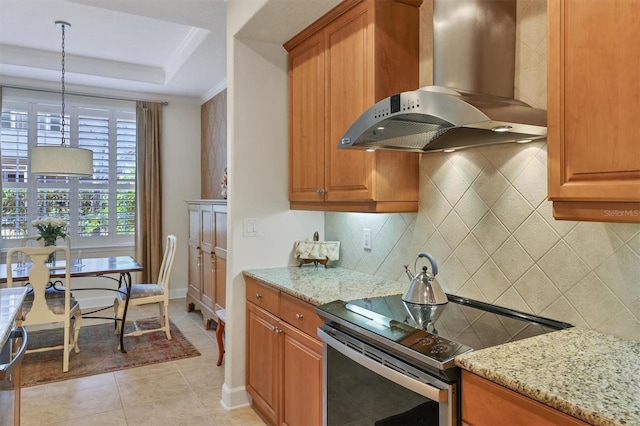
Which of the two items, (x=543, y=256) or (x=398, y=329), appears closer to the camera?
(x=398, y=329)

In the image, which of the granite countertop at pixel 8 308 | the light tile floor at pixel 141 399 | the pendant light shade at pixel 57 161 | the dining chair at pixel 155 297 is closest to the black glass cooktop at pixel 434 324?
the granite countertop at pixel 8 308

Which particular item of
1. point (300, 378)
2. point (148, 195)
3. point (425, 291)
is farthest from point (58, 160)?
point (425, 291)

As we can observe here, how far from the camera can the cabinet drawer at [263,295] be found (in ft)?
7.88

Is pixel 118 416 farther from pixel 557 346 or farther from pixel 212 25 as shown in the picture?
pixel 212 25

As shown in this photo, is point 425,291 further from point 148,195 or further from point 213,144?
point 148,195

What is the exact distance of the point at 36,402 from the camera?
2.85 meters

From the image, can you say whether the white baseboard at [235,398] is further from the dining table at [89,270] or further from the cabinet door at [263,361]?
the dining table at [89,270]

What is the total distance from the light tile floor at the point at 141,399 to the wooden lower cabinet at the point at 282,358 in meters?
0.30

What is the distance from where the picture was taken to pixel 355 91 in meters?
2.20

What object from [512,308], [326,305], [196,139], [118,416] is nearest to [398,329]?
[326,305]

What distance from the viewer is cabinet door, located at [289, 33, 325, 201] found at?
254 centimetres

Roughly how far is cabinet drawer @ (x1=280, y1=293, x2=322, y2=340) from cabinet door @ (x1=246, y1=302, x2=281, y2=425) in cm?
15

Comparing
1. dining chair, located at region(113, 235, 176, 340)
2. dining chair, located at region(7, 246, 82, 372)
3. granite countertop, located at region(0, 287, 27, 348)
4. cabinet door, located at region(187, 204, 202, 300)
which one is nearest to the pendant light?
dining chair, located at region(7, 246, 82, 372)

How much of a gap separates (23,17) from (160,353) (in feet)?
10.4
